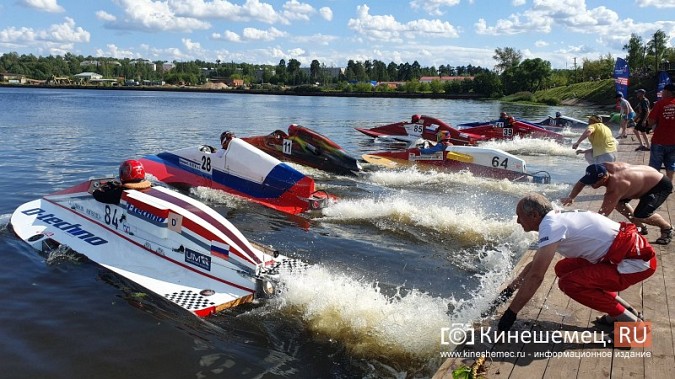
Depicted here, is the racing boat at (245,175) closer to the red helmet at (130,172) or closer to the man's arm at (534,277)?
the red helmet at (130,172)

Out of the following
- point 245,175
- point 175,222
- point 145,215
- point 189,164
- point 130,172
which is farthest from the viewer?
point 189,164

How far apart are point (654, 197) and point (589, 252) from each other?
114 inches

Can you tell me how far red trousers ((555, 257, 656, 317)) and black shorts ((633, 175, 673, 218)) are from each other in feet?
8.35

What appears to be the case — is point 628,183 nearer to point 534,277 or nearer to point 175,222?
point 534,277

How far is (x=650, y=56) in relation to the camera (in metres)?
76.5

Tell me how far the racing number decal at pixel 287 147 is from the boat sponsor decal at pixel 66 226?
7.67 m

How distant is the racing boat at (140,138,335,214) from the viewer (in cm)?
1142

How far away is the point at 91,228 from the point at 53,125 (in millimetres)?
29238

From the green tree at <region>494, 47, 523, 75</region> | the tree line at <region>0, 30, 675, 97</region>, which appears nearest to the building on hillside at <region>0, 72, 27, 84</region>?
the tree line at <region>0, 30, 675, 97</region>

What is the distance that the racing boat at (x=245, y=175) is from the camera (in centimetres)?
1142

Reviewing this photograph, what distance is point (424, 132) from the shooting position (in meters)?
23.3

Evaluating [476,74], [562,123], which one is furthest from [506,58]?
[562,123]

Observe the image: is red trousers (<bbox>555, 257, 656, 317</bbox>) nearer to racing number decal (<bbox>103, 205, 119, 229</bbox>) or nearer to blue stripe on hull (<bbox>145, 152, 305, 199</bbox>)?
racing number decal (<bbox>103, 205, 119, 229</bbox>)

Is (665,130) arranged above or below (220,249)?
above
